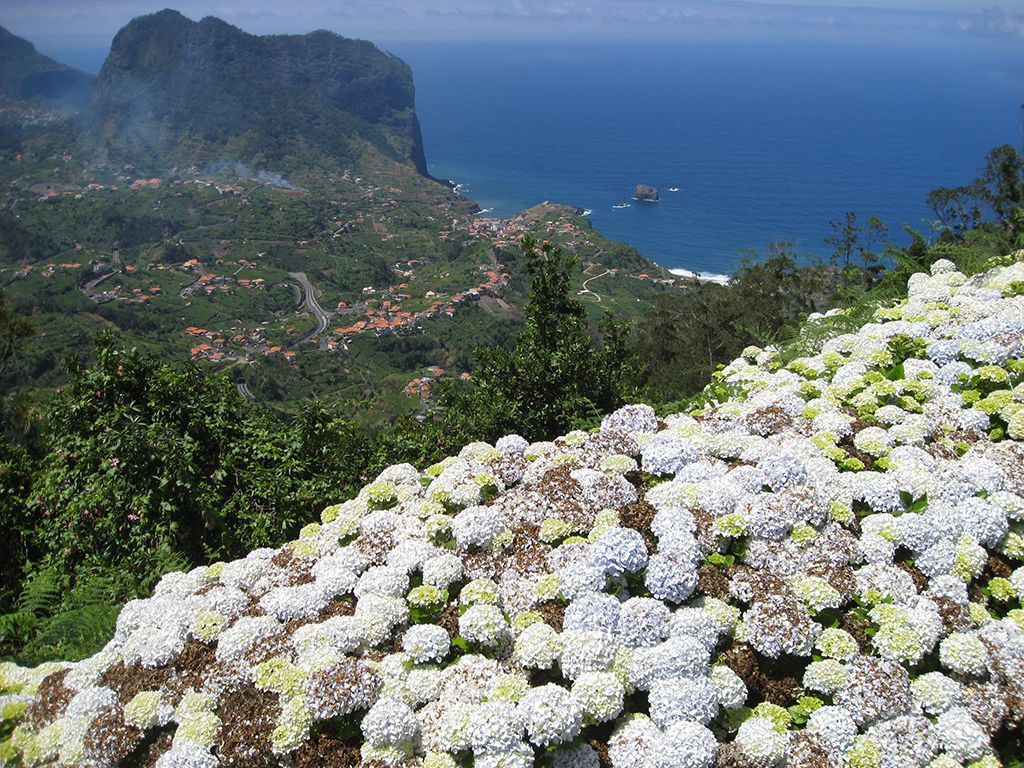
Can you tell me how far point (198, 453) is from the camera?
26.8ft

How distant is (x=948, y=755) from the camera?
3727 mm

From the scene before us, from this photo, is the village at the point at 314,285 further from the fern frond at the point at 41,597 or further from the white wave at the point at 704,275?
the fern frond at the point at 41,597

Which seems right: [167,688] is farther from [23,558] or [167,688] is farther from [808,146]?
[808,146]

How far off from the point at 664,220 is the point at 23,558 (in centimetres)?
12286

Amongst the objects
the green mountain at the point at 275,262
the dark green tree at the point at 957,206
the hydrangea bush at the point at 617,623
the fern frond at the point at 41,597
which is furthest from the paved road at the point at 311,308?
the hydrangea bush at the point at 617,623

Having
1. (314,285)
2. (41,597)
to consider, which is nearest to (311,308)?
(314,285)

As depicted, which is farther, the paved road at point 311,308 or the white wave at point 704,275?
the paved road at point 311,308

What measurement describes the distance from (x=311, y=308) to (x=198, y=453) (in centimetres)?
9731

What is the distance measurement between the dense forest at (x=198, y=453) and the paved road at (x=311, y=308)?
81653 millimetres

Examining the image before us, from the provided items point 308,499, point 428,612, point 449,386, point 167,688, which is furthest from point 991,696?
point 449,386

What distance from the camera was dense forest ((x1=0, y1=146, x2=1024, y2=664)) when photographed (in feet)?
22.7

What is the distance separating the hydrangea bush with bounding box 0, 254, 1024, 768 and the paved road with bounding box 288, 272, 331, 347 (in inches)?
3394

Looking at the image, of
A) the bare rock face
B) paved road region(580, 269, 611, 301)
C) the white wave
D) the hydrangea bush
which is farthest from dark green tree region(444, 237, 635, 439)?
the bare rock face

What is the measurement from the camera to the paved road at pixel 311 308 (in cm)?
9127
